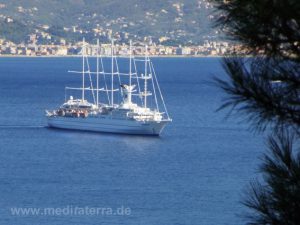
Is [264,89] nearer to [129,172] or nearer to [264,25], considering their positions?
[264,25]

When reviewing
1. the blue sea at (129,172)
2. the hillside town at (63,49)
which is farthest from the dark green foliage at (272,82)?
the hillside town at (63,49)

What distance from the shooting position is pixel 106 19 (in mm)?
189500

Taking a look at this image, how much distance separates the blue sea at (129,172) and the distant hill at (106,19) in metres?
102

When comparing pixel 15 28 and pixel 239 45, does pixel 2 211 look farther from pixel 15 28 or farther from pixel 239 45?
pixel 15 28

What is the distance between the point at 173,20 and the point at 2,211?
15100 cm

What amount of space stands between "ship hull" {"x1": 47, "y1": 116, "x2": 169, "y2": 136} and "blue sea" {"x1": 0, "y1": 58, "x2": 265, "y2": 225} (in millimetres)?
447

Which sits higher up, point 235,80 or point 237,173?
point 235,80

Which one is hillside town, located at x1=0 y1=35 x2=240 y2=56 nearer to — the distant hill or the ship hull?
the distant hill

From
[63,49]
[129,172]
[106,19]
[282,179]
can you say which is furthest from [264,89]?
[106,19]

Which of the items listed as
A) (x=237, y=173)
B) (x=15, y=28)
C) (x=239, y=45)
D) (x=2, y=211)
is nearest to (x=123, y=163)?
(x=237, y=173)

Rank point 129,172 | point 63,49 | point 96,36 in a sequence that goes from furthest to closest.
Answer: point 63,49
point 96,36
point 129,172

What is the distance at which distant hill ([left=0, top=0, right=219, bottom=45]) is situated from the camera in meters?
164

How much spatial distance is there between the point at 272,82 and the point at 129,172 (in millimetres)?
28577

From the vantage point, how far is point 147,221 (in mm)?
23016
